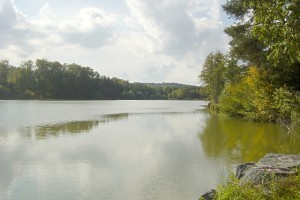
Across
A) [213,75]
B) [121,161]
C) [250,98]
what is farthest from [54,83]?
[121,161]

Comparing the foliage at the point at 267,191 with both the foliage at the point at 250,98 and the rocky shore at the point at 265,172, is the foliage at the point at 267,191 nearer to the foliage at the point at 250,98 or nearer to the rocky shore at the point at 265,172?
the rocky shore at the point at 265,172

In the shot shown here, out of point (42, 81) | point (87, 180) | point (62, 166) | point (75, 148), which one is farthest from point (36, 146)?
point (42, 81)

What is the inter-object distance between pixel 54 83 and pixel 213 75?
2703 inches

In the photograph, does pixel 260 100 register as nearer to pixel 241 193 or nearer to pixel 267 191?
pixel 267 191

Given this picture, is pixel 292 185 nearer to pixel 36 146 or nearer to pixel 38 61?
pixel 36 146

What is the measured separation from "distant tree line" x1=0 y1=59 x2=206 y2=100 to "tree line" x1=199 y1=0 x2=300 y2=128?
6176cm

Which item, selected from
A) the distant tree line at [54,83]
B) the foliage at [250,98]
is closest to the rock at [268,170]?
the foliage at [250,98]

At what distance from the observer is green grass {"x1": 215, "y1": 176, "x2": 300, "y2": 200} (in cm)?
715

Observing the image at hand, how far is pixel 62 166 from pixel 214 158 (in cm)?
642

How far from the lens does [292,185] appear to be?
774 centimetres

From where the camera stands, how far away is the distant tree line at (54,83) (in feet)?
362

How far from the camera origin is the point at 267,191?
7613 mm

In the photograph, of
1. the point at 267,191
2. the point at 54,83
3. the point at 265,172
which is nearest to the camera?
the point at 267,191

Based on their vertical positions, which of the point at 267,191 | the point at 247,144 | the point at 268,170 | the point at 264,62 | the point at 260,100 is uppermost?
the point at 264,62
